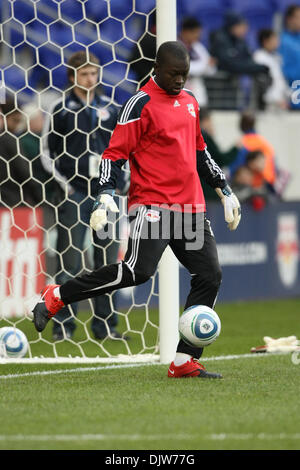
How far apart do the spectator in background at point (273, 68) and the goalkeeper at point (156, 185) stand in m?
9.00

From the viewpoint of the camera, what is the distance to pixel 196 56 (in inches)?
556

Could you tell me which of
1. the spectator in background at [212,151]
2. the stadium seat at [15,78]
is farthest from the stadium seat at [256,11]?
the stadium seat at [15,78]

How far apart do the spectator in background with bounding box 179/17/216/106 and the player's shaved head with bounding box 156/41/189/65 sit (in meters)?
7.69

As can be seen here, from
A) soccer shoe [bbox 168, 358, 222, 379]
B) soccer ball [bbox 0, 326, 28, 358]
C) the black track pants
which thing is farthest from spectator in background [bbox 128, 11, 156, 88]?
soccer shoe [bbox 168, 358, 222, 379]

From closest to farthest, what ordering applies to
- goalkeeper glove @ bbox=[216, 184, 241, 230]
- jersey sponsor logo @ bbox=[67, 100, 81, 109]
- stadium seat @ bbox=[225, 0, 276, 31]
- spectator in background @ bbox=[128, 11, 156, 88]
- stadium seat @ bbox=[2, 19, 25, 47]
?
1. goalkeeper glove @ bbox=[216, 184, 241, 230]
2. spectator in background @ bbox=[128, 11, 156, 88]
3. jersey sponsor logo @ bbox=[67, 100, 81, 109]
4. stadium seat @ bbox=[2, 19, 25, 47]
5. stadium seat @ bbox=[225, 0, 276, 31]

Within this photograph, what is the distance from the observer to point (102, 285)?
6.05 m

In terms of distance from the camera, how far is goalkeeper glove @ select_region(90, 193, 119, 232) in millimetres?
5812

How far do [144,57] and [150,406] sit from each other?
324 cm

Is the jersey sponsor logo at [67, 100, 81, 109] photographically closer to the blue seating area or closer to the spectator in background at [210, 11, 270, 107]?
the blue seating area

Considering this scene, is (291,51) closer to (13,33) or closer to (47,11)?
(47,11)

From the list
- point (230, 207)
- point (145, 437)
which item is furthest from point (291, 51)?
point (145, 437)

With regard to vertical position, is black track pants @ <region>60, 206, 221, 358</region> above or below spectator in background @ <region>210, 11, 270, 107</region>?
below

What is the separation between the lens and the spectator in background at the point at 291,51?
15234 millimetres

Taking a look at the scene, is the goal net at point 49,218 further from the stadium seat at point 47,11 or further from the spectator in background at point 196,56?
the spectator in background at point 196,56
